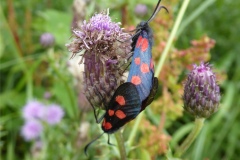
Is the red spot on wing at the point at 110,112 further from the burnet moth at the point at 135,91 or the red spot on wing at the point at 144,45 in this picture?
the red spot on wing at the point at 144,45

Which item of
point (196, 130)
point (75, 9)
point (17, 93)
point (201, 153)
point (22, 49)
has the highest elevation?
point (22, 49)

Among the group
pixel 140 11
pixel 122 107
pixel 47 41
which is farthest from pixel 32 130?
pixel 122 107

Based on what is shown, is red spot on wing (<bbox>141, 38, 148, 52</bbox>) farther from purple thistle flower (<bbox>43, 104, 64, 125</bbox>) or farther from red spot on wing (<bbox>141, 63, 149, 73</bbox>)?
purple thistle flower (<bbox>43, 104, 64, 125</bbox>)

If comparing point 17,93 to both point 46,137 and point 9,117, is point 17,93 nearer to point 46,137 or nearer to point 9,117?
point 9,117

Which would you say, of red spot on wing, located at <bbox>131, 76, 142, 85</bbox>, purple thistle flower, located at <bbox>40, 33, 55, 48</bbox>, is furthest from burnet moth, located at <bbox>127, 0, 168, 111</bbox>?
purple thistle flower, located at <bbox>40, 33, 55, 48</bbox>

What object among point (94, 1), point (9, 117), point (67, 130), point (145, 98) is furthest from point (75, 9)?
point (145, 98)

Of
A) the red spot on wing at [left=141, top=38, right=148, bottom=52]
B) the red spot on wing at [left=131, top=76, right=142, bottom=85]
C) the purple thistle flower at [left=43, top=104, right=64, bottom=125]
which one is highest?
the purple thistle flower at [left=43, top=104, right=64, bottom=125]
